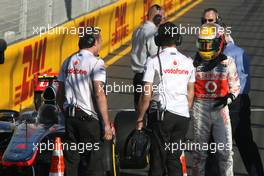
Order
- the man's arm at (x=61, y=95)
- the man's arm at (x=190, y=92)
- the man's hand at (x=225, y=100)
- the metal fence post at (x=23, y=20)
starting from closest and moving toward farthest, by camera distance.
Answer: the man's arm at (x=190, y=92) < the man's arm at (x=61, y=95) < the man's hand at (x=225, y=100) < the metal fence post at (x=23, y=20)

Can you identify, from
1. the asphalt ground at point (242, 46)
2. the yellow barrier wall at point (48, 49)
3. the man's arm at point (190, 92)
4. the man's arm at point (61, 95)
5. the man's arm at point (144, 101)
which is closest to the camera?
the man's arm at point (144, 101)

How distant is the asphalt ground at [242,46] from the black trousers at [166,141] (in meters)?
1.88

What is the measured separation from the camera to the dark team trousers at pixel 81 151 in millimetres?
6930

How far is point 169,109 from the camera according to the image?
6.82 m

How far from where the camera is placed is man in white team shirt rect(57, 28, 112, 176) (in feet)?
22.6

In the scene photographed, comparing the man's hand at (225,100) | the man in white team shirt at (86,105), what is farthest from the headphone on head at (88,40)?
the man's hand at (225,100)

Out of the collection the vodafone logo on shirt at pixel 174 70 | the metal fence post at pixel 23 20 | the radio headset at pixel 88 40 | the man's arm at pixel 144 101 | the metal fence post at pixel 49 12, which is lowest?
the man's arm at pixel 144 101

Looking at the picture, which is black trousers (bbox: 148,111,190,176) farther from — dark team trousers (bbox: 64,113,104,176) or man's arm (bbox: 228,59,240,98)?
man's arm (bbox: 228,59,240,98)

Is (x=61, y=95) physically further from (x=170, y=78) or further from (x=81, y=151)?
(x=170, y=78)

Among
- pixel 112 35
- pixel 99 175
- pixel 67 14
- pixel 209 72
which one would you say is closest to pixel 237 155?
pixel 209 72

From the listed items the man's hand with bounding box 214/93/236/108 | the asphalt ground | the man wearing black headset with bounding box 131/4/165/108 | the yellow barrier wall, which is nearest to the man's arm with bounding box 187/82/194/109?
the man's hand with bounding box 214/93/236/108

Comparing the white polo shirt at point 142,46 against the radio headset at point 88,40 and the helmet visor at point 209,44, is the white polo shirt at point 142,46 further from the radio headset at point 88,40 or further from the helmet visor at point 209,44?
the radio headset at point 88,40

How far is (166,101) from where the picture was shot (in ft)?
22.4

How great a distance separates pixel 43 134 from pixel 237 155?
3.26 metres
